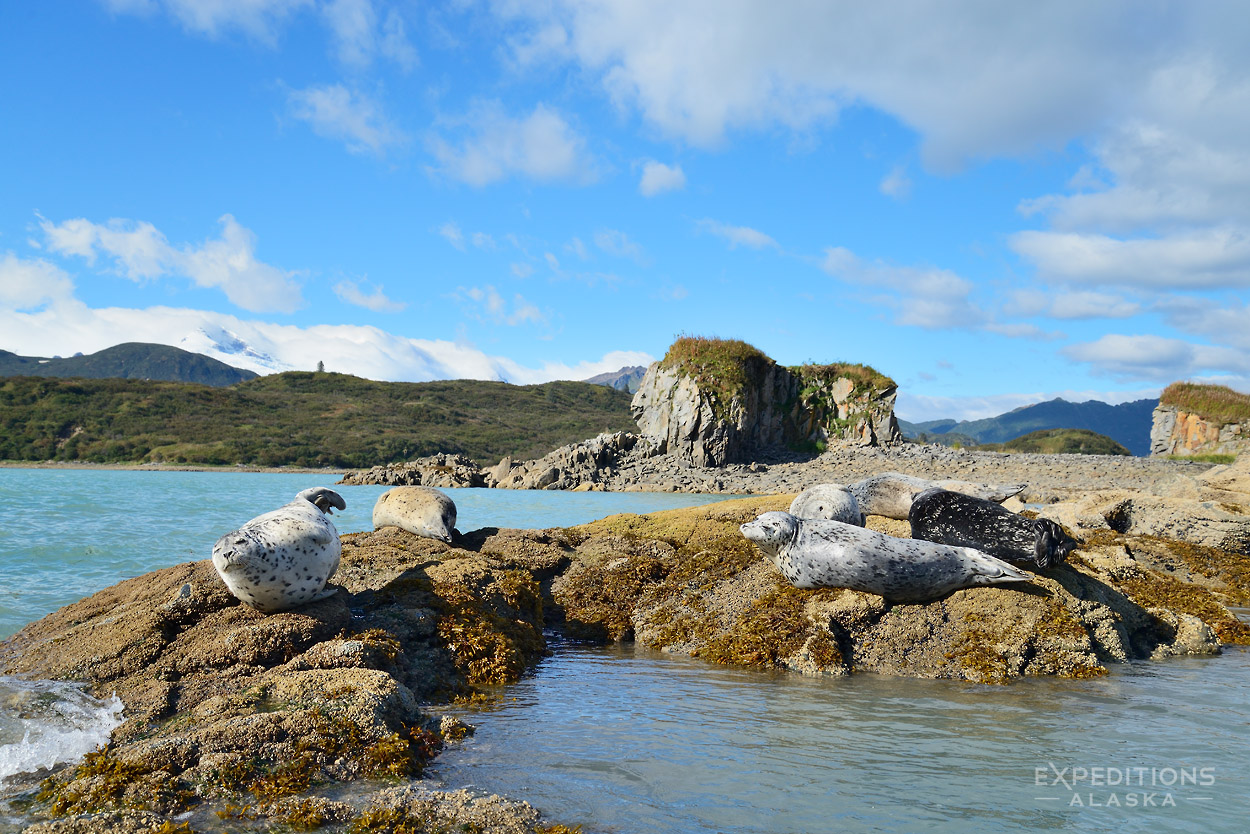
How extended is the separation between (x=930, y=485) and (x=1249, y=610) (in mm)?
4866

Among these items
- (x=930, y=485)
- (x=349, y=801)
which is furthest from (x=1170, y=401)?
(x=349, y=801)

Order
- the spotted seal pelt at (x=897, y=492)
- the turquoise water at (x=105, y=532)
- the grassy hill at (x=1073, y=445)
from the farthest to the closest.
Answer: the grassy hill at (x=1073, y=445) → the turquoise water at (x=105, y=532) → the spotted seal pelt at (x=897, y=492)

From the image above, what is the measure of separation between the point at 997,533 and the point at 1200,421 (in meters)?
52.6

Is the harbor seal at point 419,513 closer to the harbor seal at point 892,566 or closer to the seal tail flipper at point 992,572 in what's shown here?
the harbor seal at point 892,566

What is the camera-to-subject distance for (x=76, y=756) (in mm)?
3818

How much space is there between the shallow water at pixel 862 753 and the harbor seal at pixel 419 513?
11.8ft

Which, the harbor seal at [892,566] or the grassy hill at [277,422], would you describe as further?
the grassy hill at [277,422]

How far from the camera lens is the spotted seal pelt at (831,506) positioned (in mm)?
8016

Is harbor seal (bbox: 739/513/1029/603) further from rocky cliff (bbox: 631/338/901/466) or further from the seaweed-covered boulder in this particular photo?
rocky cliff (bbox: 631/338/901/466)

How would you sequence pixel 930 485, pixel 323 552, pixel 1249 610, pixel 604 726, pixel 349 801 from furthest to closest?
pixel 1249 610
pixel 930 485
pixel 323 552
pixel 604 726
pixel 349 801

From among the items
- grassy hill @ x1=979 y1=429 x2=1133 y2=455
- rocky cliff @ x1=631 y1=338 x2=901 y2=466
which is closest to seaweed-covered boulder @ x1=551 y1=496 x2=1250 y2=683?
rocky cliff @ x1=631 y1=338 x2=901 y2=466

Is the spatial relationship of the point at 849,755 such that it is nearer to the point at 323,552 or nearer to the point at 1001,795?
the point at 1001,795

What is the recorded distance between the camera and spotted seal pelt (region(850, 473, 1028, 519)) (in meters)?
9.03

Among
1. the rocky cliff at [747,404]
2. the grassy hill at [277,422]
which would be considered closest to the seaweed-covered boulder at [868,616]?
the rocky cliff at [747,404]
